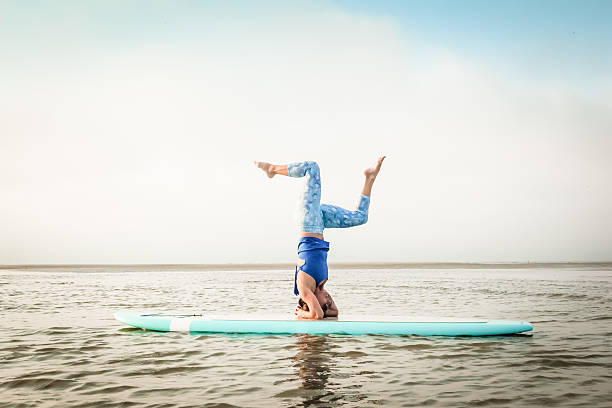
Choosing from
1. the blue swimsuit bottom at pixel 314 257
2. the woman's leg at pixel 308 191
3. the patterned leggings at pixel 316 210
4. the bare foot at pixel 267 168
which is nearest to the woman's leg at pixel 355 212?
the patterned leggings at pixel 316 210

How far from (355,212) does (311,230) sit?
3.32 feet

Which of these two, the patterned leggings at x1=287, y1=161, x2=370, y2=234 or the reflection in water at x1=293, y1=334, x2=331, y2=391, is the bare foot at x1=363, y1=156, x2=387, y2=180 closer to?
the patterned leggings at x1=287, y1=161, x2=370, y2=234

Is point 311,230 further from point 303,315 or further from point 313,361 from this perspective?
point 313,361

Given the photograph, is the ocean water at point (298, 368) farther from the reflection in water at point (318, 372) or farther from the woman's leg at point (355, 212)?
the woman's leg at point (355, 212)

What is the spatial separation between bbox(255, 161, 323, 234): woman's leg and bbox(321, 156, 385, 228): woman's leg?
0.22 metres

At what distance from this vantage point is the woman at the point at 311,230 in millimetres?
9180

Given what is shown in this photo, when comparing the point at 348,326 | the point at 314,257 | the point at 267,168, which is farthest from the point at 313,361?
the point at 267,168

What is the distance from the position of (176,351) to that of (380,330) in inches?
144

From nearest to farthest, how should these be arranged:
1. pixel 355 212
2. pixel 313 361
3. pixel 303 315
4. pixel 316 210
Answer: pixel 313 361 < pixel 316 210 < pixel 303 315 < pixel 355 212

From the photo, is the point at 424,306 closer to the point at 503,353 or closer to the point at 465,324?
the point at 465,324

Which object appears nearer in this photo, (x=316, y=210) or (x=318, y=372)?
(x=318, y=372)

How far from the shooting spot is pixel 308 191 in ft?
30.1

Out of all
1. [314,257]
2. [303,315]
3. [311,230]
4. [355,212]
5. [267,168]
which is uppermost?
[267,168]

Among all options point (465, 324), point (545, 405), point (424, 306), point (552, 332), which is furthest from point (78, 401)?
point (424, 306)
